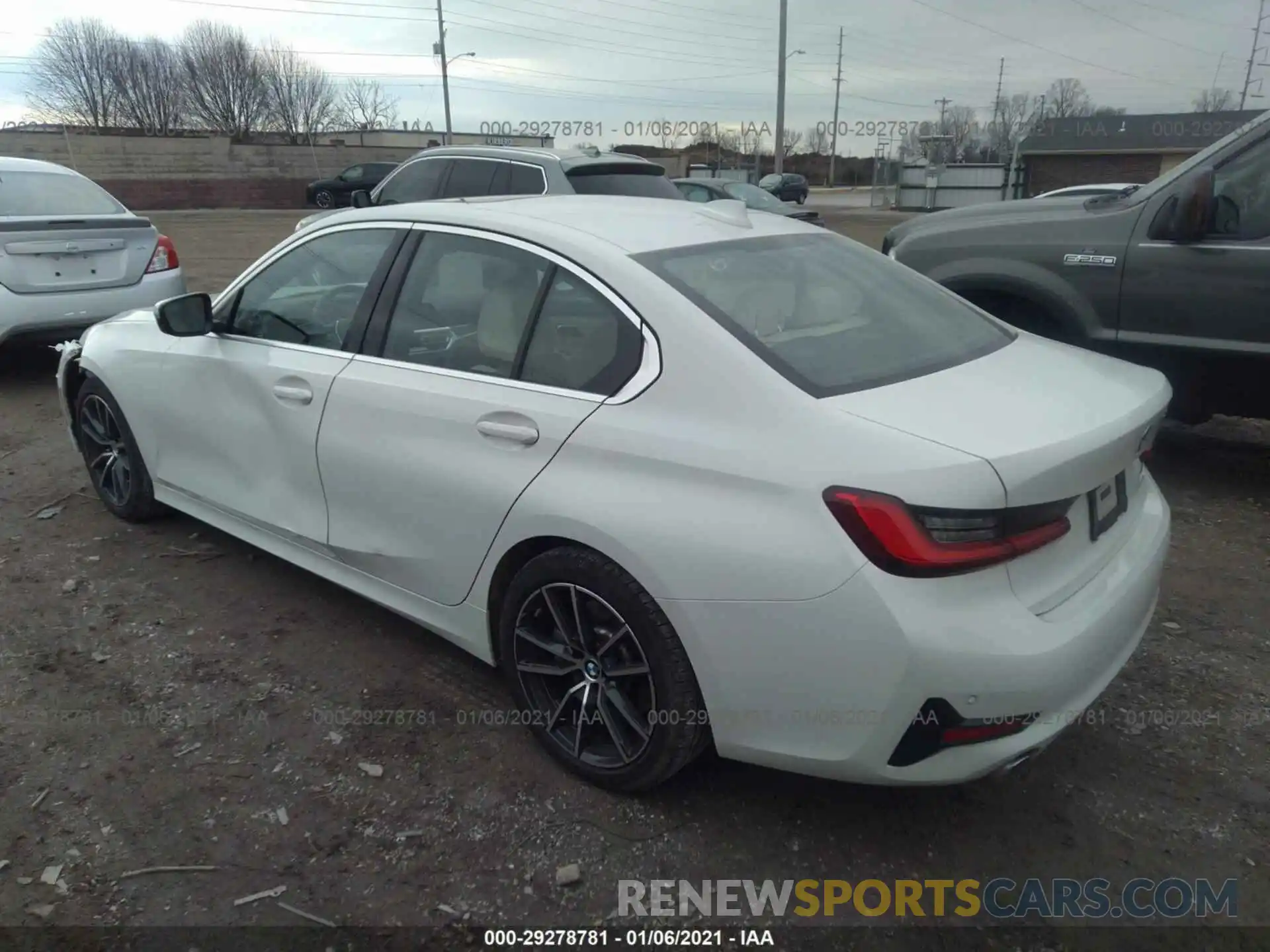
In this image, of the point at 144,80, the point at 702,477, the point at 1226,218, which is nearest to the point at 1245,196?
the point at 1226,218

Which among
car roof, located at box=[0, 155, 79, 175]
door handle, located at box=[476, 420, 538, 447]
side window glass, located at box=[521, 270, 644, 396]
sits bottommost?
door handle, located at box=[476, 420, 538, 447]

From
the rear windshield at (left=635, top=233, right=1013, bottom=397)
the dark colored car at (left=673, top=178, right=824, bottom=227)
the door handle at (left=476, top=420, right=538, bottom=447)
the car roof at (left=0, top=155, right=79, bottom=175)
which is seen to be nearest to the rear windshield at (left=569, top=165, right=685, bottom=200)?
the car roof at (left=0, top=155, right=79, bottom=175)

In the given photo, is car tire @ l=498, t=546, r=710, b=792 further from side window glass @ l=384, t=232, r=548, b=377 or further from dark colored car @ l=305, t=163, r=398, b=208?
dark colored car @ l=305, t=163, r=398, b=208

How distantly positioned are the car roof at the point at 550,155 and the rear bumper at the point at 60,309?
9.65 ft

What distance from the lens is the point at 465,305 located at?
2992 mm

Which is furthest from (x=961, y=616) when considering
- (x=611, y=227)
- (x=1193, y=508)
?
(x=1193, y=508)

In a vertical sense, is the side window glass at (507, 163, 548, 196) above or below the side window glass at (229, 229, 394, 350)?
above

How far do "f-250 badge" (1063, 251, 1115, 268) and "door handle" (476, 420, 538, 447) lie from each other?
366 centimetres

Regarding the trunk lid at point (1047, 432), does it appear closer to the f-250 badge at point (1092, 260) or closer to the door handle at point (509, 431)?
the door handle at point (509, 431)

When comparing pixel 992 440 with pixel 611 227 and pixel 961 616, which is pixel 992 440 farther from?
pixel 611 227

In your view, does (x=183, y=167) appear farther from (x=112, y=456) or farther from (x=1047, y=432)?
(x=1047, y=432)

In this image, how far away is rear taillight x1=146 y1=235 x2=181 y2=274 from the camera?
732 cm

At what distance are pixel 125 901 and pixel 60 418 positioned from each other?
5076mm

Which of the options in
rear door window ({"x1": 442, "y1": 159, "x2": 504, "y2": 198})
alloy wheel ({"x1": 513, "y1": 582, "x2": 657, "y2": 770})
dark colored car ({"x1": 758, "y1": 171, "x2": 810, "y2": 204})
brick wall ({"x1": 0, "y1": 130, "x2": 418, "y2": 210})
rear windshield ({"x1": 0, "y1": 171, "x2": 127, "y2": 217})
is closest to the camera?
alloy wheel ({"x1": 513, "y1": 582, "x2": 657, "y2": 770})
